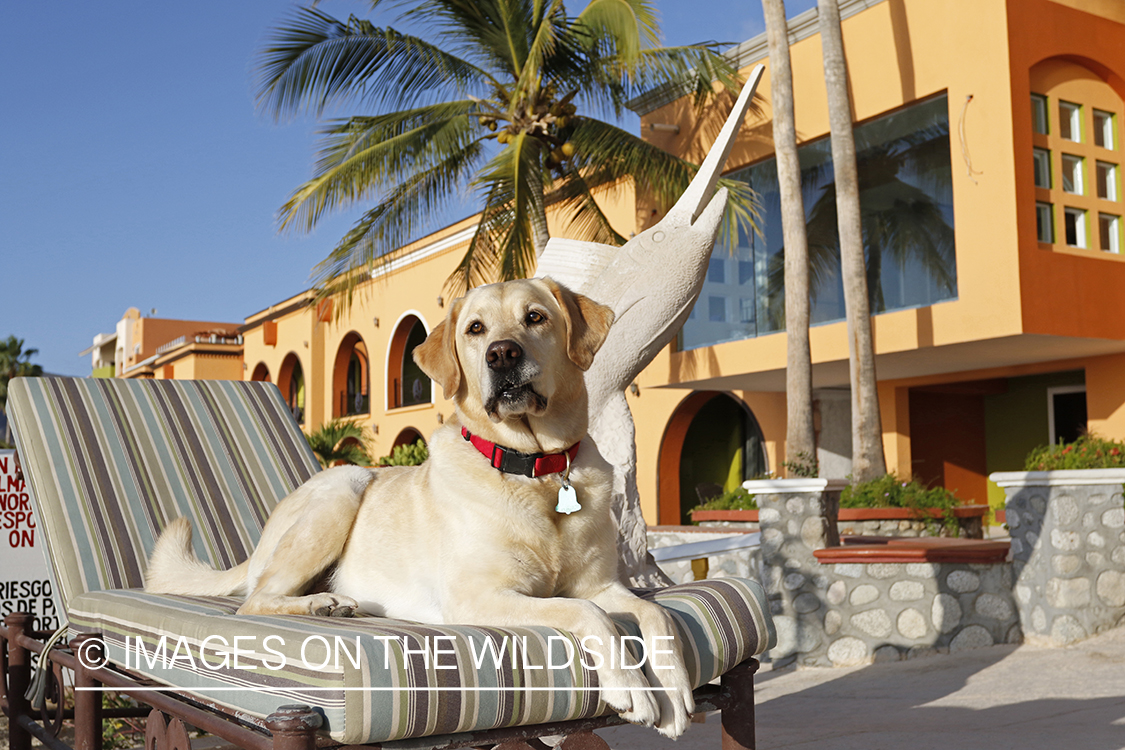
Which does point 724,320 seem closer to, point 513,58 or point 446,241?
point 513,58

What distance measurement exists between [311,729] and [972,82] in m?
11.5

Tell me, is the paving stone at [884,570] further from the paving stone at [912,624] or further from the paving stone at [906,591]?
the paving stone at [912,624]

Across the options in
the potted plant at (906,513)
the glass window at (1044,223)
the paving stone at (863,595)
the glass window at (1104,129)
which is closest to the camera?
the paving stone at (863,595)

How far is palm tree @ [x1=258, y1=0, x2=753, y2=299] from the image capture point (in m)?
12.2

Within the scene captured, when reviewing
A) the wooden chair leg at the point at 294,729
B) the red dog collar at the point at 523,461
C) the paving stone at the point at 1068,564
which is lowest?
the paving stone at the point at 1068,564

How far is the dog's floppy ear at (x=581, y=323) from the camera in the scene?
295cm

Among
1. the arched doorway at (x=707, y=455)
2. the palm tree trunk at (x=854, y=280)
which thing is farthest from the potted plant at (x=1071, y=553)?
the arched doorway at (x=707, y=455)

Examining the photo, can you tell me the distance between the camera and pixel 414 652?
205cm

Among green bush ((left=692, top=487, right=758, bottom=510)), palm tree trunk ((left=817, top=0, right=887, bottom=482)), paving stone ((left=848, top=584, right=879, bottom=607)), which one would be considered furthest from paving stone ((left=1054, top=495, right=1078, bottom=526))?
green bush ((left=692, top=487, right=758, bottom=510))

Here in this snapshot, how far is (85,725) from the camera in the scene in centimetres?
301

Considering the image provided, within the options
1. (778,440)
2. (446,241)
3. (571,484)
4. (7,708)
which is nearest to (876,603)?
(571,484)

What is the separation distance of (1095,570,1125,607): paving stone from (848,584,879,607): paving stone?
1.56m

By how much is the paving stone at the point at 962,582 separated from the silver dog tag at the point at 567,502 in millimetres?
5448

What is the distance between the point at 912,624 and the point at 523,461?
5.54 meters
